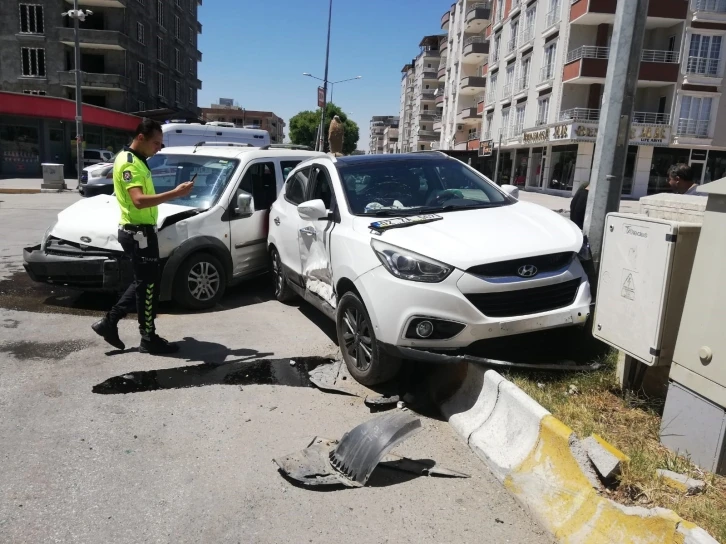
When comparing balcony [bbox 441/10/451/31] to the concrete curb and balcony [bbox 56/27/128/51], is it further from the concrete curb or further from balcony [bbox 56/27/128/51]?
the concrete curb

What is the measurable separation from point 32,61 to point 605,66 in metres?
38.5

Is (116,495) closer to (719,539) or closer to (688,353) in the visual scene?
(719,539)

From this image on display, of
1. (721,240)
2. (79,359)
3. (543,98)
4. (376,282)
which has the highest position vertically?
(543,98)

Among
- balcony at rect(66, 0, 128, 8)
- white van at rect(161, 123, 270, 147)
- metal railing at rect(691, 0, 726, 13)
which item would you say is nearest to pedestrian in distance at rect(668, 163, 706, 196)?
white van at rect(161, 123, 270, 147)

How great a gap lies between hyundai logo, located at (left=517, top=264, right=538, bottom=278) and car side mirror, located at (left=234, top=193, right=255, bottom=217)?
3.79 m

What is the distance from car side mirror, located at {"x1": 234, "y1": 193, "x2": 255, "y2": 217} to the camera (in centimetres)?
664

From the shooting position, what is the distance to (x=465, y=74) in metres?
61.5

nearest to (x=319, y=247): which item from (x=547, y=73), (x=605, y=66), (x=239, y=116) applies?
(x=605, y=66)

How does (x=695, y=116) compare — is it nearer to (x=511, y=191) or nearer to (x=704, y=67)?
(x=704, y=67)

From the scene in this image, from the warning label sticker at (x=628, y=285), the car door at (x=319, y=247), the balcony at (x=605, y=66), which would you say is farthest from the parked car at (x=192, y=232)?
the balcony at (x=605, y=66)

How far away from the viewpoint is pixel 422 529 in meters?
2.76

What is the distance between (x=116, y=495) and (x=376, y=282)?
2077 mm

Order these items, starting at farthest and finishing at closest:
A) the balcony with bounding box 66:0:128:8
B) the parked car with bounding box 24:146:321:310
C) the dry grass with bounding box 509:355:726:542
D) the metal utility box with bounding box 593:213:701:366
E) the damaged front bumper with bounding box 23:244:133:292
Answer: the balcony with bounding box 66:0:128:8
the parked car with bounding box 24:146:321:310
the damaged front bumper with bounding box 23:244:133:292
the metal utility box with bounding box 593:213:701:366
the dry grass with bounding box 509:355:726:542

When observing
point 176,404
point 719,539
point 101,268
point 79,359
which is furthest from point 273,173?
point 719,539
